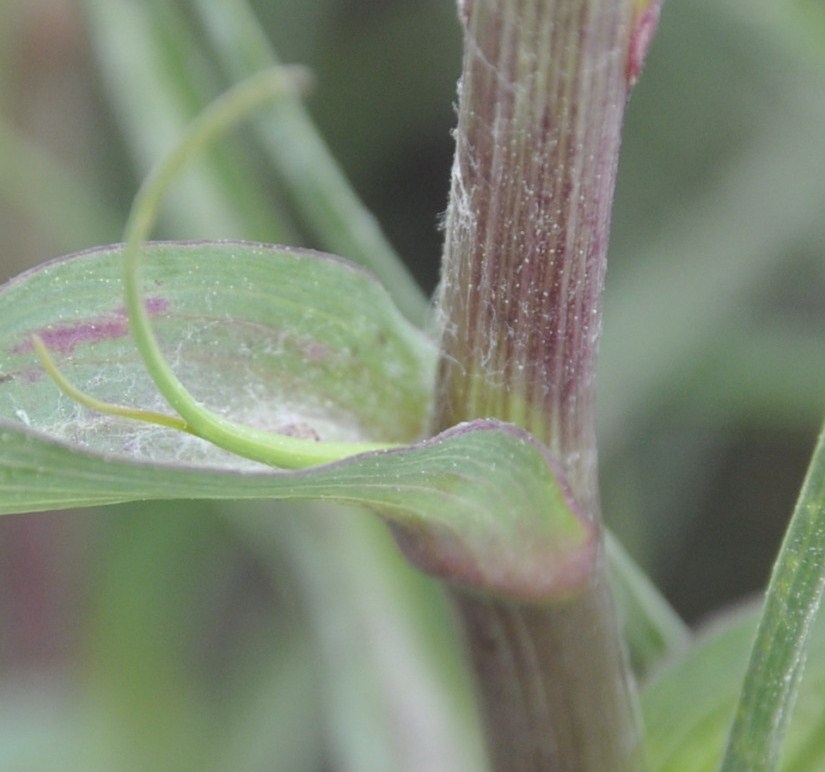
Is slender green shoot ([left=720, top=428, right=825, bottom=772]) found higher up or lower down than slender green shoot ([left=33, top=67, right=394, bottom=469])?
lower down

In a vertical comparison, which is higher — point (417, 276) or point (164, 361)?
point (164, 361)

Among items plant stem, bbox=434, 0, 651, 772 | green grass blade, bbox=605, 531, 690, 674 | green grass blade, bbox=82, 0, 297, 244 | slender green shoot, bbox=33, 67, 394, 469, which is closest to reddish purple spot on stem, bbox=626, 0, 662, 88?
plant stem, bbox=434, 0, 651, 772

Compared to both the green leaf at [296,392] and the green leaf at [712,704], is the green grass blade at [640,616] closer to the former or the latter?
the green leaf at [712,704]

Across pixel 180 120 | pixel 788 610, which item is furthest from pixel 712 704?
pixel 180 120

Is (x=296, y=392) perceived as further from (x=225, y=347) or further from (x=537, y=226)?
(x=537, y=226)

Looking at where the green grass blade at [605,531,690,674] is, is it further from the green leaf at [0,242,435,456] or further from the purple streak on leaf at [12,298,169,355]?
the purple streak on leaf at [12,298,169,355]
